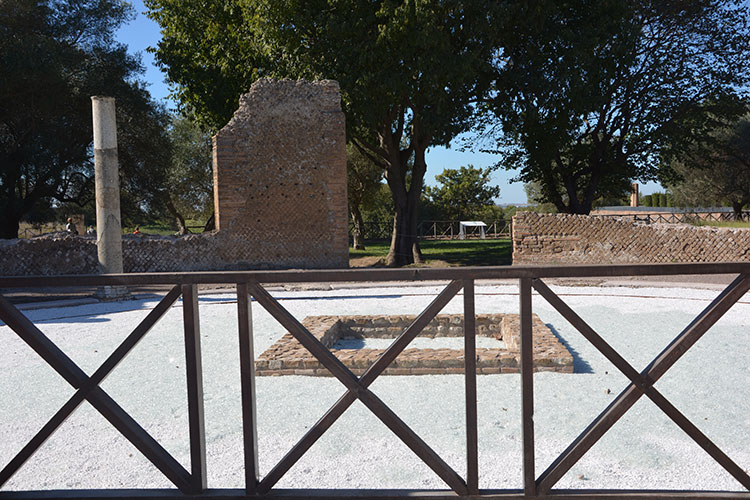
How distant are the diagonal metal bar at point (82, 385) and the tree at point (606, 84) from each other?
13.4 metres

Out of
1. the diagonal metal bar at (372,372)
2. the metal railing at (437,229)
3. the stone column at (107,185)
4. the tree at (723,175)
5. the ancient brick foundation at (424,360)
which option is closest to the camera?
the diagonal metal bar at (372,372)

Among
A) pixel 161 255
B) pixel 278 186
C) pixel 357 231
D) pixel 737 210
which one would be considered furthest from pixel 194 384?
pixel 737 210

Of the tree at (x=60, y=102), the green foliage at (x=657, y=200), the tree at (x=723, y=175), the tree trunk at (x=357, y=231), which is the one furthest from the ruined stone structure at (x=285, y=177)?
the green foliage at (x=657, y=200)

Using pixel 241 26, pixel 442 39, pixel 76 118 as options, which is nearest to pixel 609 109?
pixel 442 39

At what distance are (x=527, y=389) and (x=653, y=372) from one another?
0.47 m

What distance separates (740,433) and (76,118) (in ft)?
64.3

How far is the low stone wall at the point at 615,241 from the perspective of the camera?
1266 cm

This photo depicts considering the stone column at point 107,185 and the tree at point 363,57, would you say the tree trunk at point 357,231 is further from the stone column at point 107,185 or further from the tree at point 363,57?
the stone column at point 107,185

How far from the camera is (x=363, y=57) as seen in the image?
13.9m

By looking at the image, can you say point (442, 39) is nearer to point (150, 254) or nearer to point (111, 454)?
point (150, 254)

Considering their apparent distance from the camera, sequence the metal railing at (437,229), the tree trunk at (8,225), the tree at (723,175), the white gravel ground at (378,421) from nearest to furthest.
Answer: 1. the white gravel ground at (378,421)
2. the tree trunk at (8,225)
3. the tree at (723,175)
4. the metal railing at (437,229)

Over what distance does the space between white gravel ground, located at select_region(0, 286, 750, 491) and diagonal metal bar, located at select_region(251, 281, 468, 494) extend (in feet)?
2.17

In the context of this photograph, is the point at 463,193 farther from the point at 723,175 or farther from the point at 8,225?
the point at 8,225

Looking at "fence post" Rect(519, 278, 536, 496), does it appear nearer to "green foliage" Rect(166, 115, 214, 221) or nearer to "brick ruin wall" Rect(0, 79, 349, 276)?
"brick ruin wall" Rect(0, 79, 349, 276)
